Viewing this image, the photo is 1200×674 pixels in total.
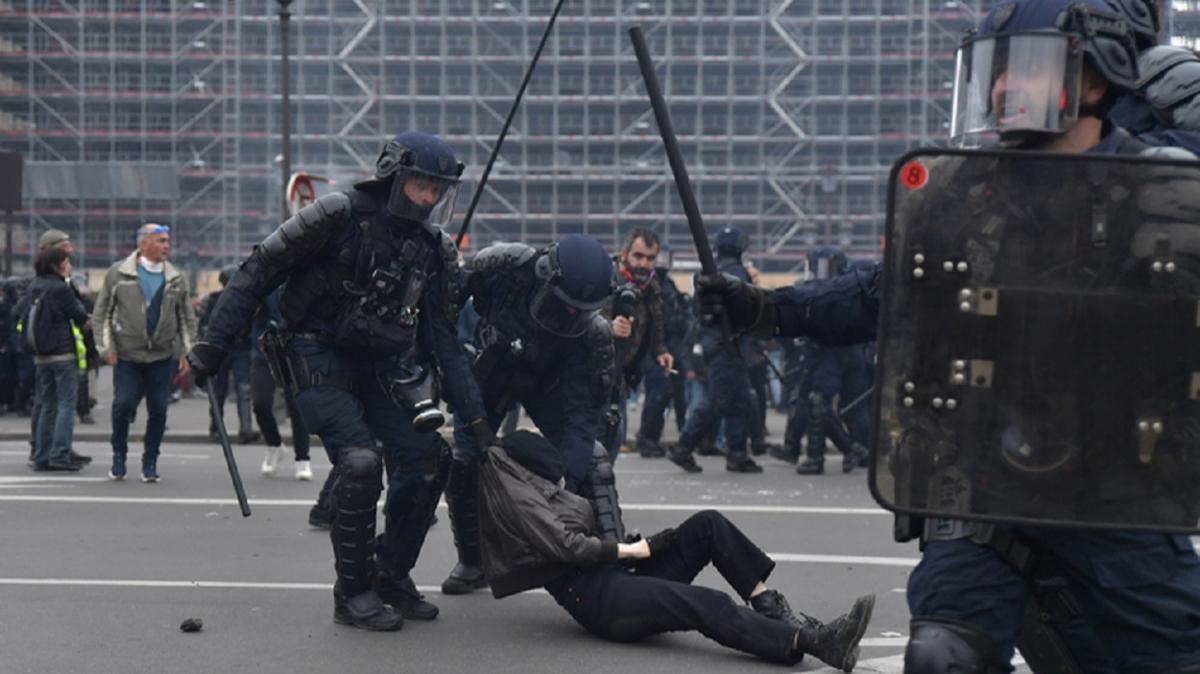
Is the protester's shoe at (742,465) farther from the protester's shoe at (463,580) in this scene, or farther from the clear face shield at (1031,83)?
the clear face shield at (1031,83)

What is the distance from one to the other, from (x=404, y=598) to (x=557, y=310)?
138 centimetres

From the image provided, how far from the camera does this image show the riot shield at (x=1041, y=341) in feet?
10.8

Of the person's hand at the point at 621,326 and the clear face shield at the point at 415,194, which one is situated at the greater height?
the clear face shield at the point at 415,194

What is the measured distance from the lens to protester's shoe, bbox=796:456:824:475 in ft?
44.8

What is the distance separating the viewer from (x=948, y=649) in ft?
11.6

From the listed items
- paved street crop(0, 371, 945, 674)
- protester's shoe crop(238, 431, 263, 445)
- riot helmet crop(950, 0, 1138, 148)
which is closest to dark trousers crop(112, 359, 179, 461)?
paved street crop(0, 371, 945, 674)

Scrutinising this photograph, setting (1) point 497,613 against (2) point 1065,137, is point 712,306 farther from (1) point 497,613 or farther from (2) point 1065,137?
(1) point 497,613

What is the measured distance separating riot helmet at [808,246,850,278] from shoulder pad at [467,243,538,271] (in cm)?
704

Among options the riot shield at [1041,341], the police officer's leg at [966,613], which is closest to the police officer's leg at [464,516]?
the police officer's leg at [966,613]

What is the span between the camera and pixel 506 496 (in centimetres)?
672

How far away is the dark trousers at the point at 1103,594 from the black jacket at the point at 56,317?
1033 centimetres

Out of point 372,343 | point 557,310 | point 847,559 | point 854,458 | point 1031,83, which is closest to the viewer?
point 1031,83

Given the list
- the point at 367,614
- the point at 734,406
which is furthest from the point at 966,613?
the point at 734,406

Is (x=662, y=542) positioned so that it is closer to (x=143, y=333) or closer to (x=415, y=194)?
(x=415, y=194)
